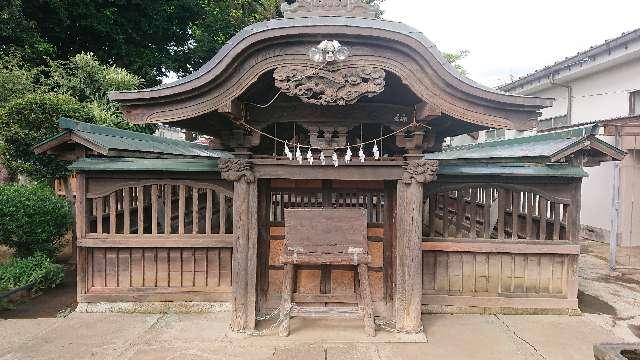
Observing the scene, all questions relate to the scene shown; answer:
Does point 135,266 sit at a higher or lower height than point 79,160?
lower

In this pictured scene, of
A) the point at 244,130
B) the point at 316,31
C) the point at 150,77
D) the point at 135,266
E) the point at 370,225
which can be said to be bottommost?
the point at 135,266

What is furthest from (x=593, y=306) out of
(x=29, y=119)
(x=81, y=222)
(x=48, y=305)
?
(x=29, y=119)

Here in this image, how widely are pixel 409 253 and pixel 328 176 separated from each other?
1.71 m

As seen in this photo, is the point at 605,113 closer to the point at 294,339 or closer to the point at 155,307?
the point at 294,339

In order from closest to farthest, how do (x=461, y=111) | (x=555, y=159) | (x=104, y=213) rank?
1. (x=461, y=111)
2. (x=555, y=159)
3. (x=104, y=213)

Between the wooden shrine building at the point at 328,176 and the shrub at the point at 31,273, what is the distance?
1.60 m

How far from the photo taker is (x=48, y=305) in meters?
7.16

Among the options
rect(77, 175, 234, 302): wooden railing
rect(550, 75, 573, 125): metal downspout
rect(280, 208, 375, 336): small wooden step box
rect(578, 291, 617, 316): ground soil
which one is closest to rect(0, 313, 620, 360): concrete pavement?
rect(77, 175, 234, 302): wooden railing

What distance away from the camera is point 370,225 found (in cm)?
658

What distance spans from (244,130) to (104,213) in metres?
3.68

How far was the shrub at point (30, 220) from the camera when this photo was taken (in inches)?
323

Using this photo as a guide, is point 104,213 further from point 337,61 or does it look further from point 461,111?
point 461,111

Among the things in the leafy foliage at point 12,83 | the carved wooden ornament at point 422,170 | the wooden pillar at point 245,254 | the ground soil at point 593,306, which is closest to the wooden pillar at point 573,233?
the ground soil at point 593,306

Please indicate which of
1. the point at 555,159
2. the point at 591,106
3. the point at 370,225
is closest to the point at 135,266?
the point at 370,225
